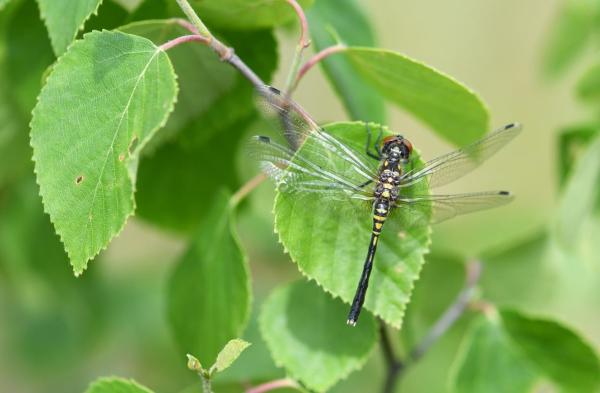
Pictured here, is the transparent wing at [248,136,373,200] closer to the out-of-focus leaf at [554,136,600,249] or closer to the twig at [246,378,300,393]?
the twig at [246,378,300,393]

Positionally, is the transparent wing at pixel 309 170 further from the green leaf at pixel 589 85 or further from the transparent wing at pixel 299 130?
the green leaf at pixel 589 85

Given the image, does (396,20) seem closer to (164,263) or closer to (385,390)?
(164,263)

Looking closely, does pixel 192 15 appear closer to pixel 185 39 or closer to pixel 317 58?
pixel 185 39

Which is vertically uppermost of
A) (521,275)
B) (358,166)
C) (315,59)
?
(315,59)

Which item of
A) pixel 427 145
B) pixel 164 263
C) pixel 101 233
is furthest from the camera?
pixel 427 145

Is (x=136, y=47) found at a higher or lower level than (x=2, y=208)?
higher

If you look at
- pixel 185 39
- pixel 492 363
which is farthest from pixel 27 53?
pixel 492 363

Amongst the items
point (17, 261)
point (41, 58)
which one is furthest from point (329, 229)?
point (17, 261)
